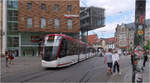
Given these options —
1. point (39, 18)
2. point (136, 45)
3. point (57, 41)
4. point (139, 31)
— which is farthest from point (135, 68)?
point (39, 18)

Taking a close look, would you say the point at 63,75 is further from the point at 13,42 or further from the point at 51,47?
the point at 13,42

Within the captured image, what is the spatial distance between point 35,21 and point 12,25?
234 inches

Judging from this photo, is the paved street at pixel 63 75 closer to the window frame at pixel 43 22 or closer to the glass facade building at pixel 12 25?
the window frame at pixel 43 22

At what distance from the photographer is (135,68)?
5.82 m

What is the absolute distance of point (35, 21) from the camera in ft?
139

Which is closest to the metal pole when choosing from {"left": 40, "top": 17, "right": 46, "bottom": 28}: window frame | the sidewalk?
{"left": 40, "top": 17, "right": 46, "bottom": 28}: window frame

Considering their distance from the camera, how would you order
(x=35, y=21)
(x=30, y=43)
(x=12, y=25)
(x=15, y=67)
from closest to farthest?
(x=15, y=67)
(x=35, y=21)
(x=12, y=25)
(x=30, y=43)

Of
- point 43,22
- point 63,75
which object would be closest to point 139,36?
point 63,75

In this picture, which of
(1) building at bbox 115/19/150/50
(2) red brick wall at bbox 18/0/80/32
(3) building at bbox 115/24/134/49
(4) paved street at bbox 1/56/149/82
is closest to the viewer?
(4) paved street at bbox 1/56/149/82

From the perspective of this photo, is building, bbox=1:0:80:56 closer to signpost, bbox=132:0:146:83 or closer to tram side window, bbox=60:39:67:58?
tram side window, bbox=60:39:67:58

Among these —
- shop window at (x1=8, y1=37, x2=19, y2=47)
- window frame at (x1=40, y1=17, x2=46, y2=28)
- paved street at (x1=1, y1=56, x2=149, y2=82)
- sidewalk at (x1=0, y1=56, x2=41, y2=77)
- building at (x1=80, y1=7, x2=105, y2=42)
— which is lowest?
sidewalk at (x1=0, y1=56, x2=41, y2=77)

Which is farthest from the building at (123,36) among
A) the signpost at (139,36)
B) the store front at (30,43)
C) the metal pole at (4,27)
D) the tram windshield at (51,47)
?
the signpost at (139,36)

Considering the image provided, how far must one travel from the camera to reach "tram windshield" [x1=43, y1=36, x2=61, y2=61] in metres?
14.5

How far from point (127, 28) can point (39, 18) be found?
65612 mm
